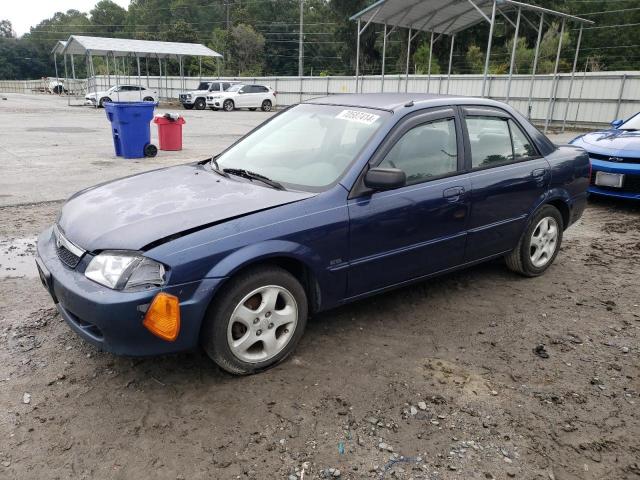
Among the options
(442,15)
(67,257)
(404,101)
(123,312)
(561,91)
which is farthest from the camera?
(561,91)

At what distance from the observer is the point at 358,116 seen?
378cm

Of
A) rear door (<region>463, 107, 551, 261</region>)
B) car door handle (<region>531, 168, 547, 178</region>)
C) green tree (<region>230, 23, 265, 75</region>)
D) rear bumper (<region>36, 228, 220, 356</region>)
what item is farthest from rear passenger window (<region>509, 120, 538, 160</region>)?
green tree (<region>230, 23, 265, 75</region>)

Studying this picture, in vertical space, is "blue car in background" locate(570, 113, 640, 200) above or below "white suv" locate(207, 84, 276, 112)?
above

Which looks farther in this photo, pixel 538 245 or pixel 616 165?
pixel 616 165

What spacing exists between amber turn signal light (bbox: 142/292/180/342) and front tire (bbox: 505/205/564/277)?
313 centimetres

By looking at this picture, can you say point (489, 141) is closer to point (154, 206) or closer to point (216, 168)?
point (216, 168)

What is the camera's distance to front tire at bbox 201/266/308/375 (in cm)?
288

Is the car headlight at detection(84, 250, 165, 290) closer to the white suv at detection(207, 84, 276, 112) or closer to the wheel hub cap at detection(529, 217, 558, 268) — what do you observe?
the wheel hub cap at detection(529, 217, 558, 268)

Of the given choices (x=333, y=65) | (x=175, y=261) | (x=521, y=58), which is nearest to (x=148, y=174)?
(x=175, y=261)

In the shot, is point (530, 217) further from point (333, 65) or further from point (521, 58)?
point (333, 65)

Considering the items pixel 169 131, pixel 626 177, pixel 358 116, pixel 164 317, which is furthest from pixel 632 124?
pixel 169 131

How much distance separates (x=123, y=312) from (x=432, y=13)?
17.2 meters

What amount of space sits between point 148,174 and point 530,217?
10.3ft

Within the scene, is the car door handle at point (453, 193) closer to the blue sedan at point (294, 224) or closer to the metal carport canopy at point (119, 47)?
the blue sedan at point (294, 224)
